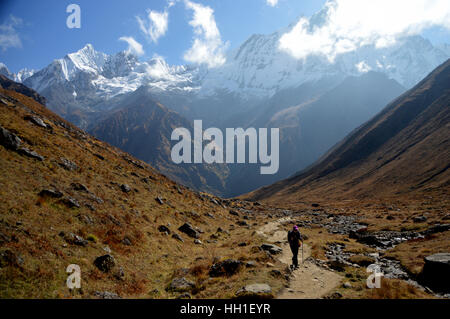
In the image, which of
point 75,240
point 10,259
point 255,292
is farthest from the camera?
point 75,240

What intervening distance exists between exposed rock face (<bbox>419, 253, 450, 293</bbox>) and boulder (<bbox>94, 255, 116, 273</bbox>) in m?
18.2

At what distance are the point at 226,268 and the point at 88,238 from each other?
9.11m

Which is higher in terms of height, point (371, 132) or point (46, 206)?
point (371, 132)

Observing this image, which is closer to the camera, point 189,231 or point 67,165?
point 67,165

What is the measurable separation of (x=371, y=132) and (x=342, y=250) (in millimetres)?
198284

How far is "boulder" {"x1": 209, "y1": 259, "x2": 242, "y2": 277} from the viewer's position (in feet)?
49.2

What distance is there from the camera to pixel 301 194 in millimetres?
156875

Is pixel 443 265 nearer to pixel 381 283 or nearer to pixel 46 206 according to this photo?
pixel 381 283

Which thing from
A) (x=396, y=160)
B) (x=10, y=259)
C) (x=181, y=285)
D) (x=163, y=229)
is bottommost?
(x=181, y=285)

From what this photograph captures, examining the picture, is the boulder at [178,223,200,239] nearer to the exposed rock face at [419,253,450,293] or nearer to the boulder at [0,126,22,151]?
the boulder at [0,126,22,151]

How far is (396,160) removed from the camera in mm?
139375

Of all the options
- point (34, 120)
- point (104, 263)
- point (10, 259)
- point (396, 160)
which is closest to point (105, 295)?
point (104, 263)

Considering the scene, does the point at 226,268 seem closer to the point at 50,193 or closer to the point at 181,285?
the point at 181,285
